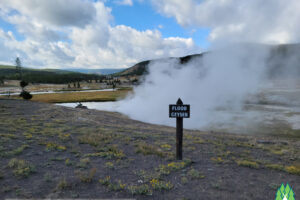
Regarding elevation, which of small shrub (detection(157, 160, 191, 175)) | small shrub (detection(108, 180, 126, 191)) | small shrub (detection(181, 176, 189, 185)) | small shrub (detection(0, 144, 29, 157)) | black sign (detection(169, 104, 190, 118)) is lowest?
small shrub (detection(157, 160, 191, 175))

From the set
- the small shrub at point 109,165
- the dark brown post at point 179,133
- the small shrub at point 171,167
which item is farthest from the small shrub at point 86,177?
the dark brown post at point 179,133

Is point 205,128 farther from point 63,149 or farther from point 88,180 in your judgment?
point 88,180

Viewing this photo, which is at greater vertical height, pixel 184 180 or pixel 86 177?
pixel 86 177

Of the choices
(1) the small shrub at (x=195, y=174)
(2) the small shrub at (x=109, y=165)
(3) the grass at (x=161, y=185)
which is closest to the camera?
(3) the grass at (x=161, y=185)

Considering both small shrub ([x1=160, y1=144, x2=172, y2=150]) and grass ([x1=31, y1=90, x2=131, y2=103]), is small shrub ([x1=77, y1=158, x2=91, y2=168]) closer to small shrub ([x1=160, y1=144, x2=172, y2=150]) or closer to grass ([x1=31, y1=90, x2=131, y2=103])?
small shrub ([x1=160, y1=144, x2=172, y2=150])

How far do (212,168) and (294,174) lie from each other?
3041mm

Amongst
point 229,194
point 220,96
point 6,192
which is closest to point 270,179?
point 229,194

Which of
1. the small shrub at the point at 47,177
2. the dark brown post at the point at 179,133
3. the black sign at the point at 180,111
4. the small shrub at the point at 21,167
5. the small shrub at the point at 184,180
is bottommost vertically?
the small shrub at the point at 184,180

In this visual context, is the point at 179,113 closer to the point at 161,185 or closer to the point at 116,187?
the point at 161,185

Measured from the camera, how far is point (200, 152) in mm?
9172

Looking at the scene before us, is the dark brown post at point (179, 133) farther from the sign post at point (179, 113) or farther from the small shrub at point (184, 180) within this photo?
the small shrub at point (184, 180)

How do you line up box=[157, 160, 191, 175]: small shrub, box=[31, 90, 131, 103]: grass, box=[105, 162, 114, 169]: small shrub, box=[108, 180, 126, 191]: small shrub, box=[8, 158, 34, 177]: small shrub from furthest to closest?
box=[31, 90, 131, 103]: grass < box=[105, 162, 114, 169]: small shrub < box=[157, 160, 191, 175]: small shrub < box=[8, 158, 34, 177]: small shrub < box=[108, 180, 126, 191]: small shrub

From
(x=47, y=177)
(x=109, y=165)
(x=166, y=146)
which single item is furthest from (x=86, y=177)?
(x=166, y=146)

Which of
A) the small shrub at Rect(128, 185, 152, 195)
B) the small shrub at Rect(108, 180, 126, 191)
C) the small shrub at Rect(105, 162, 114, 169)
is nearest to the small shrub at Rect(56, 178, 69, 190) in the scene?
the small shrub at Rect(108, 180, 126, 191)
